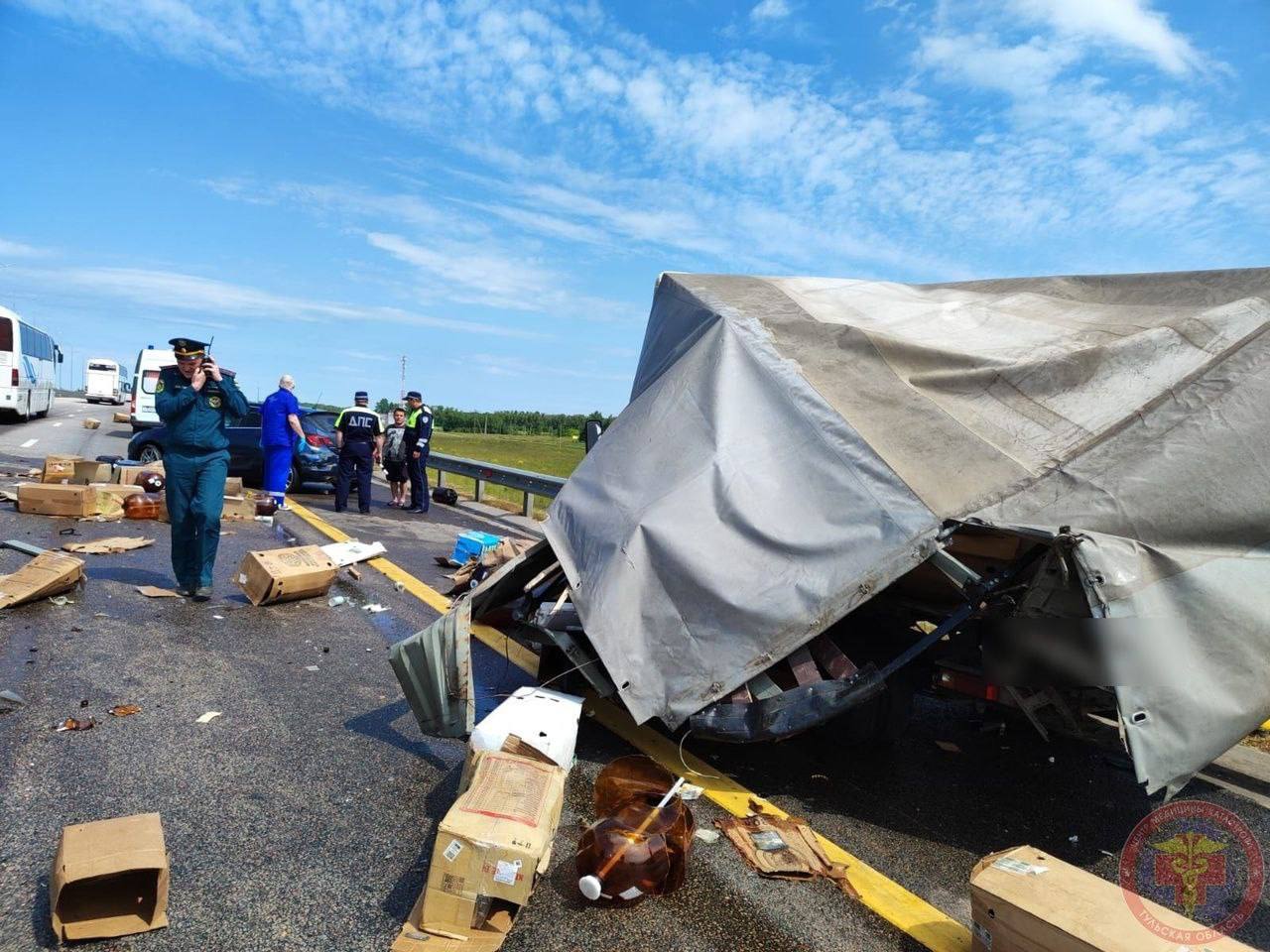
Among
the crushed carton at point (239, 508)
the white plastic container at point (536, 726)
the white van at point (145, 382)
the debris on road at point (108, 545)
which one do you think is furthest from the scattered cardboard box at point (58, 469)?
the white van at point (145, 382)

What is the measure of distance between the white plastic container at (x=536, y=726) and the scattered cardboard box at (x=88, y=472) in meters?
9.69

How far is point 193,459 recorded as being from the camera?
20.8ft

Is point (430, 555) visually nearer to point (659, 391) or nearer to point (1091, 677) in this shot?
point (659, 391)

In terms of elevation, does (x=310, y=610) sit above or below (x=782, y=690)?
below

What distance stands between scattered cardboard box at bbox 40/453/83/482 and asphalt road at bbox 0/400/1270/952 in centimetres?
561

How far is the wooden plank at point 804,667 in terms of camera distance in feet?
11.8

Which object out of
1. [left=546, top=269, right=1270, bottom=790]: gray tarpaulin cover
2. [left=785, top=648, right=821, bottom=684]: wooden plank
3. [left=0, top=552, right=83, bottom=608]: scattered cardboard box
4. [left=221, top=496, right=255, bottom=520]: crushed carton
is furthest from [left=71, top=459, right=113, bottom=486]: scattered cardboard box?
[left=785, top=648, right=821, bottom=684]: wooden plank

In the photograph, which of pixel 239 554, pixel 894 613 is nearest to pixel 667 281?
pixel 894 613

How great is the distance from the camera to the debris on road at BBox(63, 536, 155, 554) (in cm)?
767

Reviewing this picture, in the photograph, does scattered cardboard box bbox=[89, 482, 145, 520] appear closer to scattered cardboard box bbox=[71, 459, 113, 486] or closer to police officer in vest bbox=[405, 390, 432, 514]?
scattered cardboard box bbox=[71, 459, 113, 486]

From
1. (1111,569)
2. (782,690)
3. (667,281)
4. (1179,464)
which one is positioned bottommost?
(782,690)

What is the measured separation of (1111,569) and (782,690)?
56.1 inches

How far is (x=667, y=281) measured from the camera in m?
5.75

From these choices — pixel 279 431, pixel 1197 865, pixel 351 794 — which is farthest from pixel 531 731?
pixel 279 431
